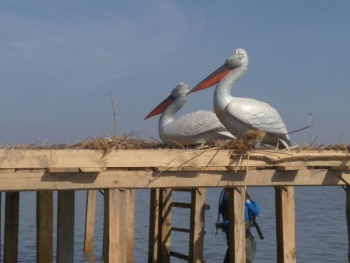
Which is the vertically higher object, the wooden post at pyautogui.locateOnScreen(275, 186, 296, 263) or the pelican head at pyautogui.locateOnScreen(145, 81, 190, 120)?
the pelican head at pyautogui.locateOnScreen(145, 81, 190, 120)

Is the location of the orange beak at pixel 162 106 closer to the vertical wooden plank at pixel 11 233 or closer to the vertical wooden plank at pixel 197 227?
the vertical wooden plank at pixel 197 227

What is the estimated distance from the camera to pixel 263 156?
7316mm

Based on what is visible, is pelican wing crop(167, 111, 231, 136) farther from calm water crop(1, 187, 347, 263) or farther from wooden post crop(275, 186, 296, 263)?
calm water crop(1, 187, 347, 263)

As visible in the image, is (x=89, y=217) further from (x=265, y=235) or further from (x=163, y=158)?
(x=163, y=158)

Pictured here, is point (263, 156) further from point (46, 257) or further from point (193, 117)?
point (46, 257)

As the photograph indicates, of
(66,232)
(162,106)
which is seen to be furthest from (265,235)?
(66,232)

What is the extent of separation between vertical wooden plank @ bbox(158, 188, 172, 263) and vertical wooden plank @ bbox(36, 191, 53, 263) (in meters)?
3.32

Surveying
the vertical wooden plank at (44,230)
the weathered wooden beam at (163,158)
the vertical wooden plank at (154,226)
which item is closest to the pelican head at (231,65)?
the weathered wooden beam at (163,158)

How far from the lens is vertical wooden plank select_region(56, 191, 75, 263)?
7.36m

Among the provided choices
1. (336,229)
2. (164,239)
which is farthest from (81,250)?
(336,229)

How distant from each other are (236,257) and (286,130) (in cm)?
170

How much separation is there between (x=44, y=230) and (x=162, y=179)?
262 cm

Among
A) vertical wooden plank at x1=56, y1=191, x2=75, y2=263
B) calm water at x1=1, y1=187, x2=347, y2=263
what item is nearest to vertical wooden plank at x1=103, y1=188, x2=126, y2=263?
vertical wooden plank at x1=56, y1=191, x2=75, y2=263

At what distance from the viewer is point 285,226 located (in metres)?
7.95
